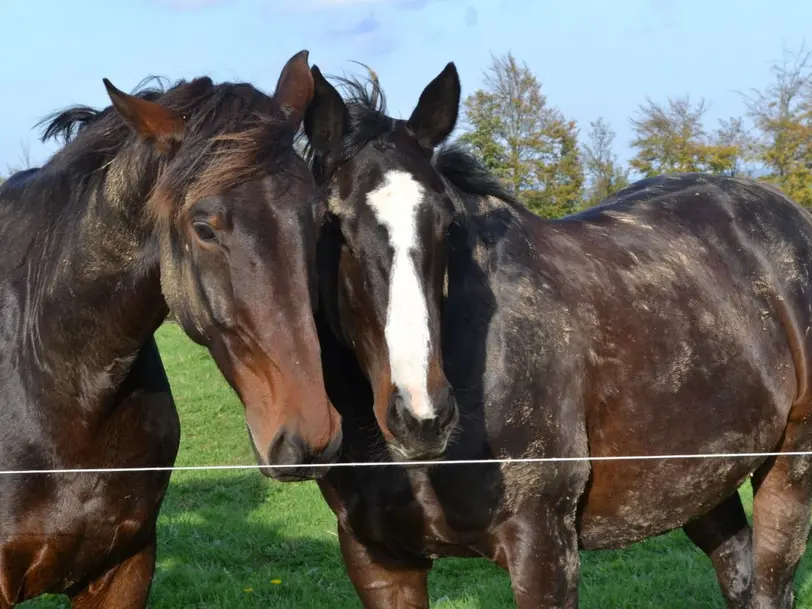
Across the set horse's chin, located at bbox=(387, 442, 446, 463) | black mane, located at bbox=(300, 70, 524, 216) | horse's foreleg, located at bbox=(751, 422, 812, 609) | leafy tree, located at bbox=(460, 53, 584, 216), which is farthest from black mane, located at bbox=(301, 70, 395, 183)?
leafy tree, located at bbox=(460, 53, 584, 216)

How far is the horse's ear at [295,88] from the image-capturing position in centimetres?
297

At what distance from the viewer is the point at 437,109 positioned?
3260 millimetres

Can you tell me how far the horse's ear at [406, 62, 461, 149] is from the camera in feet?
10.5

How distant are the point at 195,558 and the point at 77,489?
130 inches

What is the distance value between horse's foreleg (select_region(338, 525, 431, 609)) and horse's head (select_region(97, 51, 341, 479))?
1132 mm

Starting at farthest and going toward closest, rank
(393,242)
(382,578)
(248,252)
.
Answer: (382,578), (393,242), (248,252)

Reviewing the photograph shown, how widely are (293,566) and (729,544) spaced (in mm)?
2786

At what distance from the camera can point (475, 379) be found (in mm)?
3248

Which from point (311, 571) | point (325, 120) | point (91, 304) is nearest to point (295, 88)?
point (325, 120)

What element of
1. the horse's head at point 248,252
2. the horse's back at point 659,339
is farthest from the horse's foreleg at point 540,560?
the horse's head at point 248,252

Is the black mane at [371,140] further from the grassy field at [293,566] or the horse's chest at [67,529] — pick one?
the grassy field at [293,566]

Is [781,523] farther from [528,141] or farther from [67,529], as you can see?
Answer: [528,141]

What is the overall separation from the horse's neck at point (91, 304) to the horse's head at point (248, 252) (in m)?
0.25

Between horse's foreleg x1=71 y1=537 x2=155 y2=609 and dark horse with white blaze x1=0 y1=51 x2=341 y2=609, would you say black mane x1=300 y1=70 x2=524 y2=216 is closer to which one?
dark horse with white blaze x1=0 y1=51 x2=341 y2=609
